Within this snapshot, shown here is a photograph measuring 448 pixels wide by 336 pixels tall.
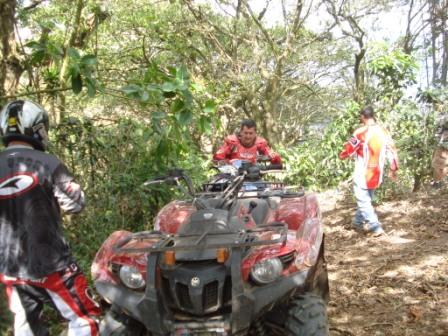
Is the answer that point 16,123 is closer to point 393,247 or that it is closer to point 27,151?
point 27,151

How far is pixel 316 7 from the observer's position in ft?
53.4

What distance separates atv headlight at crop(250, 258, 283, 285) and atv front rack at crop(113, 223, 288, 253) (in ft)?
0.46

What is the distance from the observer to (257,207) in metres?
4.34

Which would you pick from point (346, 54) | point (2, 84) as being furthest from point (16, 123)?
point (346, 54)

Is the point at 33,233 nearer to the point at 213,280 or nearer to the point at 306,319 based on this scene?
the point at 213,280

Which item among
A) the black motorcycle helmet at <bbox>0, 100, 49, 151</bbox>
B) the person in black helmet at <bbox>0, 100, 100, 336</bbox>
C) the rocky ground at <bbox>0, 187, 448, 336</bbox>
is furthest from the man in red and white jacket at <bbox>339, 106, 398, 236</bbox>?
the black motorcycle helmet at <bbox>0, 100, 49, 151</bbox>

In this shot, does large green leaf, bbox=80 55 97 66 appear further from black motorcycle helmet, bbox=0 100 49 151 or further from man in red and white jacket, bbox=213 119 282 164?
man in red and white jacket, bbox=213 119 282 164

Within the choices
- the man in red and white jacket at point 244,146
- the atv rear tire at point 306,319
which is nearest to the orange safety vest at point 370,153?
the man in red and white jacket at point 244,146

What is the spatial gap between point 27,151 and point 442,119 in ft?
28.1

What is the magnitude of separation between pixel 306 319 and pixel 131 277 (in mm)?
1146

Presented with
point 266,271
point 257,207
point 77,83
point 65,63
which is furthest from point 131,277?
point 65,63

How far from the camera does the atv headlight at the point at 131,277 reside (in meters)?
3.36

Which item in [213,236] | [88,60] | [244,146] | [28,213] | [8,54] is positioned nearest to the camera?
[28,213]

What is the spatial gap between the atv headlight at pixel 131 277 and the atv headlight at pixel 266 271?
2.37ft
